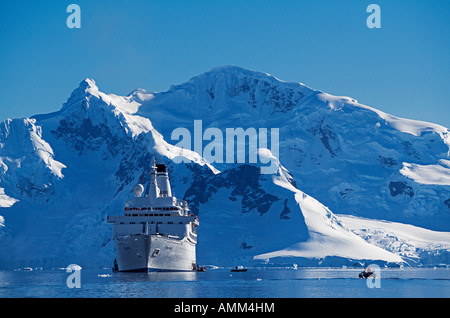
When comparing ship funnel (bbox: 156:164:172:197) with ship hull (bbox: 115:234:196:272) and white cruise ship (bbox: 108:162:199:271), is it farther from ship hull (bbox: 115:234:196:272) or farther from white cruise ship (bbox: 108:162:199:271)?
ship hull (bbox: 115:234:196:272)

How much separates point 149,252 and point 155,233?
1571 cm

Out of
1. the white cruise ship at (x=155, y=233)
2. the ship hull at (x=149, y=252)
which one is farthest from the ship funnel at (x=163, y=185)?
the ship hull at (x=149, y=252)

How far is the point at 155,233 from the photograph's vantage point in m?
145

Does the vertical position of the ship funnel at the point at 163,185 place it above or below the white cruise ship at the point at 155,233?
above

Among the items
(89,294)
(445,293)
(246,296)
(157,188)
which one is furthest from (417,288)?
(157,188)

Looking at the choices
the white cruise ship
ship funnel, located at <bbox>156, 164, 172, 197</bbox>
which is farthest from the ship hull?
ship funnel, located at <bbox>156, 164, 172, 197</bbox>

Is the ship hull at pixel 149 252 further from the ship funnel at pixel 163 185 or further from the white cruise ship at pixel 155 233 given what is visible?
the ship funnel at pixel 163 185

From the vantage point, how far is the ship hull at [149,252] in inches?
5069

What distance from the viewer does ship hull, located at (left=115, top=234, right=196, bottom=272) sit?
422ft
